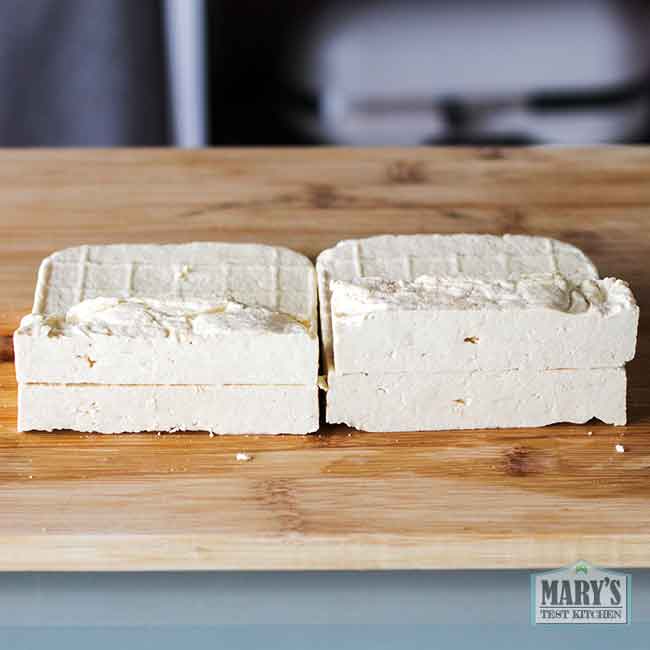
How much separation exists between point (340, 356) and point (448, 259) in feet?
1.09

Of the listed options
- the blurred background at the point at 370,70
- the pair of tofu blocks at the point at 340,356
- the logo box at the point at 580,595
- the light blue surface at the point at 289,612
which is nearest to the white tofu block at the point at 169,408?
the pair of tofu blocks at the point at 340,356

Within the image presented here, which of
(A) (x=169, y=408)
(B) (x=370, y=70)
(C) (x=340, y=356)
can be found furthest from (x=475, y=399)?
(B) (x=370, y=70)

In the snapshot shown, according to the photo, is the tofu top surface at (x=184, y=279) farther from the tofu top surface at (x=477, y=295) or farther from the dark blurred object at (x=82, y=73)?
the dark blurred object at (x=82, y=73)

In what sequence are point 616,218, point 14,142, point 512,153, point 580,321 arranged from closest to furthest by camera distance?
point 580,321, point 616,218, point 512,153, point 14,142

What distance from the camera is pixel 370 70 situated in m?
3.91

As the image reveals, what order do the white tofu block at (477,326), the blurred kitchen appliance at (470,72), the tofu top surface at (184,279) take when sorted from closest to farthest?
1. the white tofu block at (477,326)
2. the tofu top surface at (184,279)
3. the blurred kitchen appliance at (470,72)

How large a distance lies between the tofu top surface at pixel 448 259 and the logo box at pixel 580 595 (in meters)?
0.52

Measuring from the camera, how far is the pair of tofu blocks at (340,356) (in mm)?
1954

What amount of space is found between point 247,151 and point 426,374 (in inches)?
43.4

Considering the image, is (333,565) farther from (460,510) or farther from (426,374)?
(426,374)

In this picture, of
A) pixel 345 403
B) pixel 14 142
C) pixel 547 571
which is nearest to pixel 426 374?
pixel 345 403

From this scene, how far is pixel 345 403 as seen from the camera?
6.62 feet

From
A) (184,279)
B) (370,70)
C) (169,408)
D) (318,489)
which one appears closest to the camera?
(318,489)

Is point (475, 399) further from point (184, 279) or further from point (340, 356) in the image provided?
point (184, 279)
